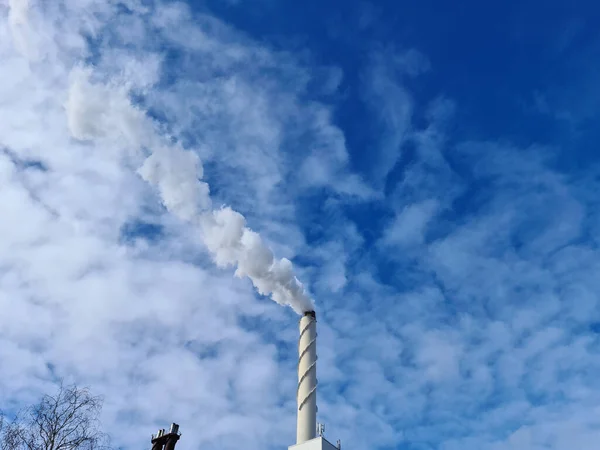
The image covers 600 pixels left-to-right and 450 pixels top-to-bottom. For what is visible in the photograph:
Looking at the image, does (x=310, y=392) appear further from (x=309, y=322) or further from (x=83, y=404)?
(x=83, y=404)

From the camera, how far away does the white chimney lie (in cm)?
3566

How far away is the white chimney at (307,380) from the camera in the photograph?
3566 centimetres

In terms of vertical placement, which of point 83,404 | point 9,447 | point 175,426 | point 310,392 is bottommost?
point 9,447

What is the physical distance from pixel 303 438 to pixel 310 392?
10.6 ft

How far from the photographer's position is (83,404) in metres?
20.7

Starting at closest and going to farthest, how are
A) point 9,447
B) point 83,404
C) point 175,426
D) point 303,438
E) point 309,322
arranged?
point 9,447
point 83,404
point 175,426
point 303,438
point 309,322

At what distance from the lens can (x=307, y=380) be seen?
37875mm

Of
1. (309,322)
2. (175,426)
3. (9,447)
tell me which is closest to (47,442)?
(9,447)

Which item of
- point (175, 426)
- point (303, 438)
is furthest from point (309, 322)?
point (175, 426)

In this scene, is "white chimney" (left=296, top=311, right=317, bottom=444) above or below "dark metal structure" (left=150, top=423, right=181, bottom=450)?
above

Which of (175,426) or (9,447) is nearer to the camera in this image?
(9,447)

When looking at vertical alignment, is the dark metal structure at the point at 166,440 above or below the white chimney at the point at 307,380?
below

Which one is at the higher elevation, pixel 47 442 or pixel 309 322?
pixel 309 322

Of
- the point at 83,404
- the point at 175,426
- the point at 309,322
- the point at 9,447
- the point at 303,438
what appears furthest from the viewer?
the point at 309,322
